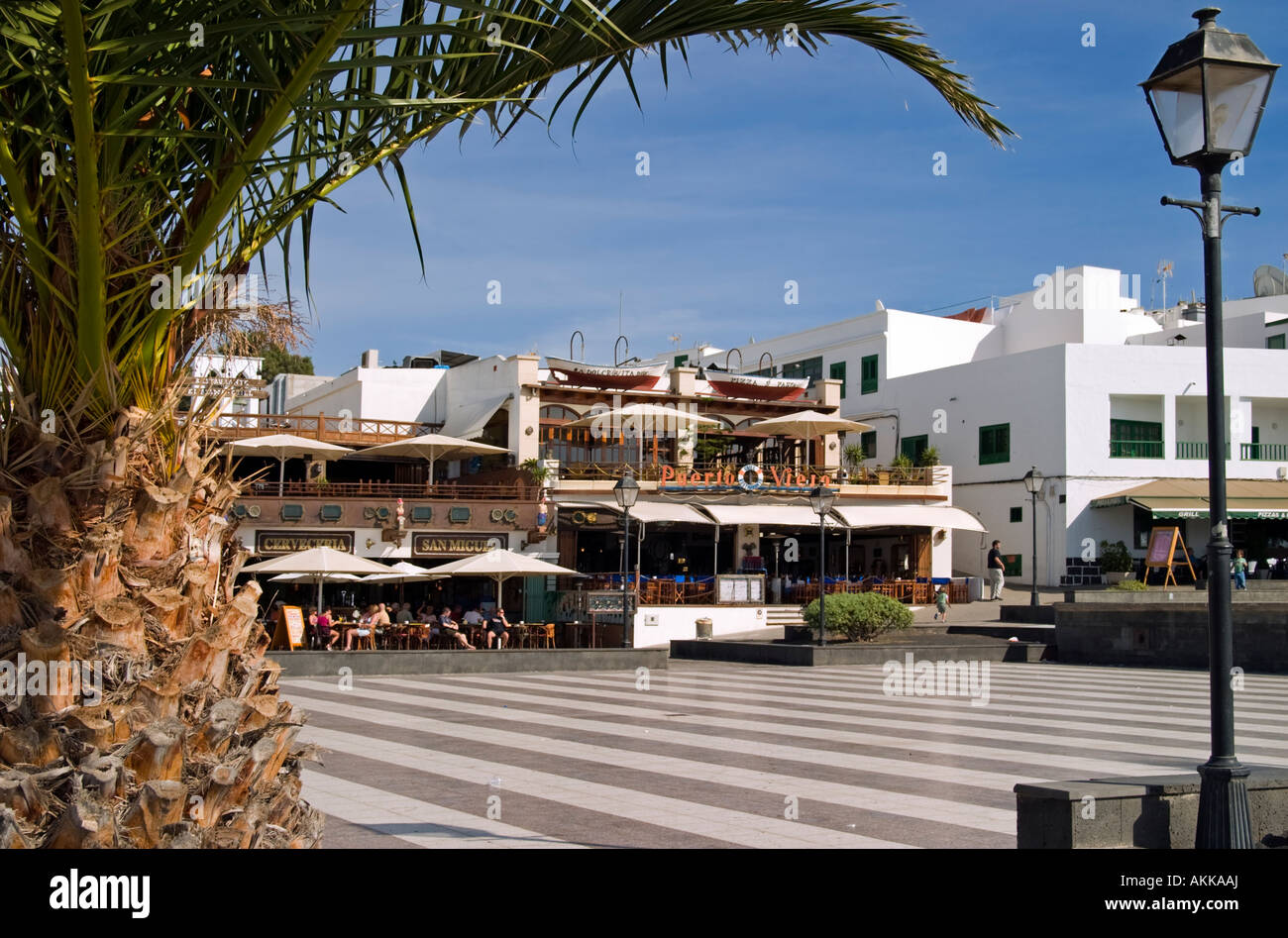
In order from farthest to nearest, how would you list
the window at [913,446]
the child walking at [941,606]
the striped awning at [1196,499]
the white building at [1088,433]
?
→ the window at [913,446] → the white building at [1088,433] → the striped awning at [1196,499] → the child walking at [941,606]

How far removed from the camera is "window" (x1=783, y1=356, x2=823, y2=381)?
1954 inches

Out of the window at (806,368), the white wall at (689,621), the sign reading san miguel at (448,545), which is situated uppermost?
the window at (806,368)

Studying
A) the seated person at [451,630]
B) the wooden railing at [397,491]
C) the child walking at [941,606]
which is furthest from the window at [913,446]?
the seated person at [451,630]

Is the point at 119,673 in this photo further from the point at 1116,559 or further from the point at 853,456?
the point at 853,456

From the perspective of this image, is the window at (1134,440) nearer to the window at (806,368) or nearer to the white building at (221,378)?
the window at (806,368)

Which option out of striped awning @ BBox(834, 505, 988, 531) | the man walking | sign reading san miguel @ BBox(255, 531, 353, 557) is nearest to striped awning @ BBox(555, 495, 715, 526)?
striped awning @ BBox(834, 505, 988, 531)

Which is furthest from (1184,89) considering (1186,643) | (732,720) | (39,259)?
(1186,643)

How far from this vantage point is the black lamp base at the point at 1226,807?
580 centimetres

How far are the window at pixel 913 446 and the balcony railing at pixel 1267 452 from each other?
10.1 meters

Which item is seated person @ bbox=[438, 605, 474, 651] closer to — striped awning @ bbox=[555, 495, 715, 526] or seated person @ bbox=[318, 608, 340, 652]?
seated person @ bbox=[318, 608, 340, 652]

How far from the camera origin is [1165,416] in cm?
3791

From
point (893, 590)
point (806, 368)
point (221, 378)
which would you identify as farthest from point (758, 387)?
point (221, 378)

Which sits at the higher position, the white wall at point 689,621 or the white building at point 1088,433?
the white building at point 1088,433

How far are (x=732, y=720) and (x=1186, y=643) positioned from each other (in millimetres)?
12886
